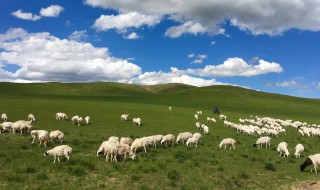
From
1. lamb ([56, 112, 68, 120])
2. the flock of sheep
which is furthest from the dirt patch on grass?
lamb ([56, 112, 68, 120])

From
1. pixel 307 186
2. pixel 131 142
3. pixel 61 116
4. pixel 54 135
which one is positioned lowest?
pixel 307 186

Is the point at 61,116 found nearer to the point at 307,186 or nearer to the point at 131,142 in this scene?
the point at 131,142

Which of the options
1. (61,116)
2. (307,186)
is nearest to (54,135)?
(307,186)

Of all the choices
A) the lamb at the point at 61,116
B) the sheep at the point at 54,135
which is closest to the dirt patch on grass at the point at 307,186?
the sheep at the point at 54,135

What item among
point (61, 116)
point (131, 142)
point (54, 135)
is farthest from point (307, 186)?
point (61, 116)

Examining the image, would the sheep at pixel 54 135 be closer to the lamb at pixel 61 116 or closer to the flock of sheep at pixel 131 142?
the flock of sheep at pixel 131 142

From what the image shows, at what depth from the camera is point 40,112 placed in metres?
49.9

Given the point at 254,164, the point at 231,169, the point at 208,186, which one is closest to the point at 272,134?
the point at 254,164

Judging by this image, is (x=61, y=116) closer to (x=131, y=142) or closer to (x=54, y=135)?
(x=54, y=135)

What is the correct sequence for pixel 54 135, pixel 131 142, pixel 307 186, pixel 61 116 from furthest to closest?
pixel 61 116
pixel 54 135
pixel 131 142
pixel 307 186

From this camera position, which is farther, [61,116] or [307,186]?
[61,116]

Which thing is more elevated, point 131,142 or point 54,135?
point 54,135

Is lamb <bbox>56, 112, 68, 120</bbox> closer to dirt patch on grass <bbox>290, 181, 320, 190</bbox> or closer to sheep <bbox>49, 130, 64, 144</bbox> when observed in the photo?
sheep <bbox>49, 130, 64, 144</bbox>

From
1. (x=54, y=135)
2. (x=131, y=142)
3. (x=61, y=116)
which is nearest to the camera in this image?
(x=131, y=142)
